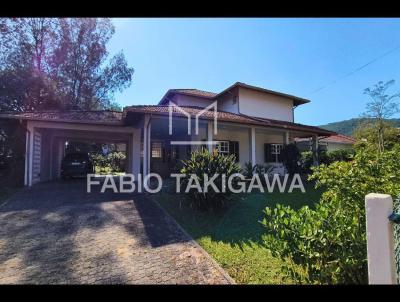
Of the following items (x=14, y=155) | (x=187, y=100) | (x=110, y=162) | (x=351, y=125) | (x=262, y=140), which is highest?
(x=187, y=100)

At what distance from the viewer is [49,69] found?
61.0ft

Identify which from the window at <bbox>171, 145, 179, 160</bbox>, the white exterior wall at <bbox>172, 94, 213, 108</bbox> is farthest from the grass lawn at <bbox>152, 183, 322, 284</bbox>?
the white exterior wall at <bbox>172, 94, 213, 108</bbox>

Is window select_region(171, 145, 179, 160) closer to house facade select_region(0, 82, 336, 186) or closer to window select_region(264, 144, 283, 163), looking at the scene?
house facade select_region(0, 82, 336, 186)

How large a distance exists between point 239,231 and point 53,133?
1476 cm

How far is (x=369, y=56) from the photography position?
40.5 ft

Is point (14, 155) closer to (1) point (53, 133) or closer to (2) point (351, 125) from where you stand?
(1) point (53, 133)

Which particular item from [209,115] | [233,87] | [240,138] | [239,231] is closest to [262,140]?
[240,138]

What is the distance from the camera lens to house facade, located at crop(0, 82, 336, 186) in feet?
40.7

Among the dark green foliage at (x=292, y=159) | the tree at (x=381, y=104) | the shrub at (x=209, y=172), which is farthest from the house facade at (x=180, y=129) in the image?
the tree at (x=381, y=104)

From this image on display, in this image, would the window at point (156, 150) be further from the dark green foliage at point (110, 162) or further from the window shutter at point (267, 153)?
the dark green foliage at point (110, 162)

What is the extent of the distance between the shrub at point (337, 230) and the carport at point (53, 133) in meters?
11.2

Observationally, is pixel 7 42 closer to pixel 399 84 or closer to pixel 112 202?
pixel 112 202

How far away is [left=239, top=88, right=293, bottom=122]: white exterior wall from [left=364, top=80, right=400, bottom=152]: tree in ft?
30.6
